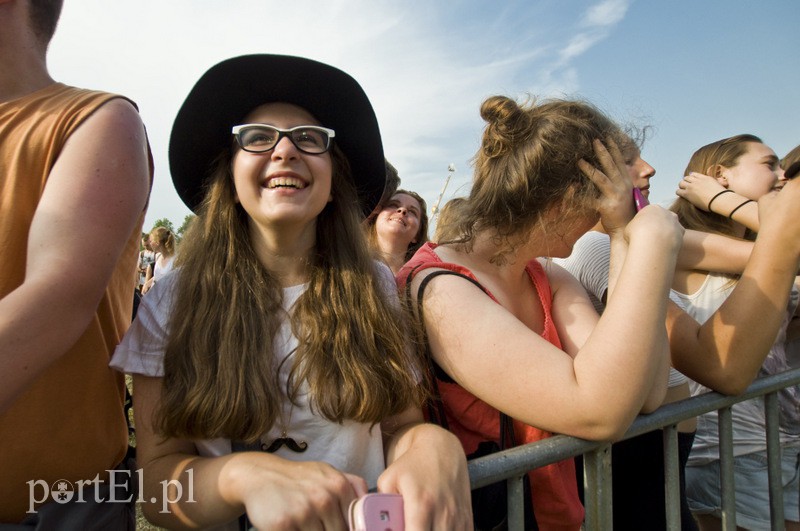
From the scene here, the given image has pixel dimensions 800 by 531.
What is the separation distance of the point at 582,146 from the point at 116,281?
4.87ft

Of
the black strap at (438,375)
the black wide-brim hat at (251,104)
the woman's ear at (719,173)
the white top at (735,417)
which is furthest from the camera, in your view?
the woman's ear at (719,173)

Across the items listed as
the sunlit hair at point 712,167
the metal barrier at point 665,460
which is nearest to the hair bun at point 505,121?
the metal barrier at point 665,460

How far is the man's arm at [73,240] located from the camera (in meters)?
0.92

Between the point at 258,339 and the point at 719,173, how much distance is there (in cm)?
253

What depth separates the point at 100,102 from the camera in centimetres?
118

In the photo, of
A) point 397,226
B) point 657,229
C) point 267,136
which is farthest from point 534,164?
point 397,226

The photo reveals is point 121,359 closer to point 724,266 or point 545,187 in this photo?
point 545,187

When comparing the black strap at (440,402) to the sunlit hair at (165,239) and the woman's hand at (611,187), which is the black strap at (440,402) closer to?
the woman's hand at (611,187)

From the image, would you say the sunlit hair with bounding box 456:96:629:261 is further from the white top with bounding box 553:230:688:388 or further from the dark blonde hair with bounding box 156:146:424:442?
the dark blonde hair with bounding box 156:146:424:442

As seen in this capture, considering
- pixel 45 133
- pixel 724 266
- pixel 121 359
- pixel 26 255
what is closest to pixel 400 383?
pixel 121 359

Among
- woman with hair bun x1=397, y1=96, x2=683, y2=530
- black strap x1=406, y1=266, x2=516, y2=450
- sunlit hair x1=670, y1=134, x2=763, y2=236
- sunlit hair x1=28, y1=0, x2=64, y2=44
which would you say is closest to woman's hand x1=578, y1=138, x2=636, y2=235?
woman with hair bun x1=397, y1=96, x2=683, y2=530

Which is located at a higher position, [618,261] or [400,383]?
[618,261]

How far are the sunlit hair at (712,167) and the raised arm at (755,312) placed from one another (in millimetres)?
798

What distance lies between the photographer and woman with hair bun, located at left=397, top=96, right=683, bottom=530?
1.26 metres
